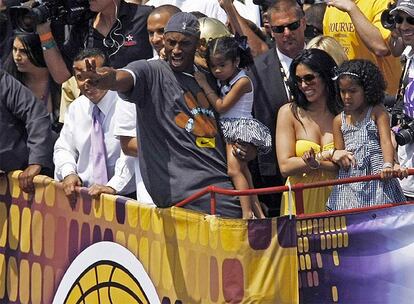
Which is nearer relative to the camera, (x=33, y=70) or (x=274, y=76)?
(x=274, y=76)

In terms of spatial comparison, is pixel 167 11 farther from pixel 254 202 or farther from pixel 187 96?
pixel 254 202

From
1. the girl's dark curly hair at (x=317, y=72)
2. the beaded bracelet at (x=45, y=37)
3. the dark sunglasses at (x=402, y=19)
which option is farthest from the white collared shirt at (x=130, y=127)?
the dark sunglasses at (x=402, y=19)

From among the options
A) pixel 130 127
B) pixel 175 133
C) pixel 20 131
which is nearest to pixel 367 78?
pixel 175 133

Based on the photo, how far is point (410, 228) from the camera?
261 inches

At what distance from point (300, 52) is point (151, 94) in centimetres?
109

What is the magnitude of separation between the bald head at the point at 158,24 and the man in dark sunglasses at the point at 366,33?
3.95 ft

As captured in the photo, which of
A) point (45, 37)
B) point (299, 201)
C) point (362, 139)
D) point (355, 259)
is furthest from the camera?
point (45, 37)

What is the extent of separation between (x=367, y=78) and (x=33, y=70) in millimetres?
3249

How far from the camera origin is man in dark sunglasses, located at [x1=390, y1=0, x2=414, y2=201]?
752 cm

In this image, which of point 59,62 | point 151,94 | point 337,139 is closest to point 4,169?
point 59,62

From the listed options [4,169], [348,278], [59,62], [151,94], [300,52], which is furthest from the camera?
[59,62]

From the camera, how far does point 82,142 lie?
827 cm

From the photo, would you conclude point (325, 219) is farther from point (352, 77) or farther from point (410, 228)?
point (352, 77)

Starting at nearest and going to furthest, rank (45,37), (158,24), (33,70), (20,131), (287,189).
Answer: (287,189) < (158,24) < (20,131) < (45,37) < (33,70)
